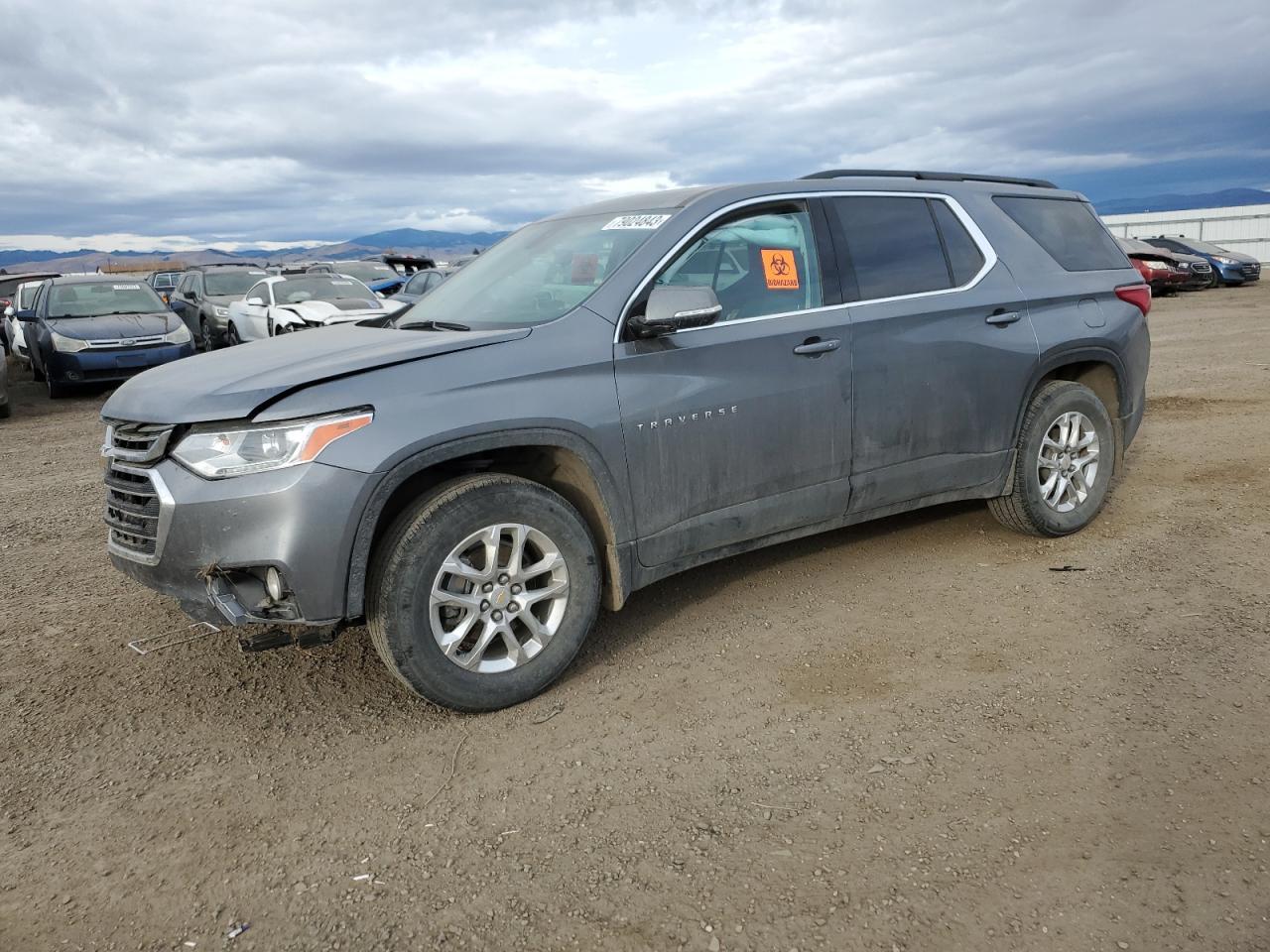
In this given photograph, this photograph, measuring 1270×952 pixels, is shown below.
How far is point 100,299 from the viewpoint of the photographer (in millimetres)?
13641

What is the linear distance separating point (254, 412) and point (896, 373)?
2.64 m

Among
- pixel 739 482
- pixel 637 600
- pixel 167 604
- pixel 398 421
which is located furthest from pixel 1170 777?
pixel 167 604

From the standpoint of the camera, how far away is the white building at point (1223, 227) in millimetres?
46875

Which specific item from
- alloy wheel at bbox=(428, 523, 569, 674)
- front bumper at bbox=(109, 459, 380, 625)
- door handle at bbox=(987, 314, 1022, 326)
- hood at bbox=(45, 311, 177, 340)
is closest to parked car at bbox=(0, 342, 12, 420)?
hood at bbox=(45, 311, 177, 340)

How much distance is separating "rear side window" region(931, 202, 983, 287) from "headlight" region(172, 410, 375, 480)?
2.91m

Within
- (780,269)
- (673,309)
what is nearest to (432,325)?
(673,309)

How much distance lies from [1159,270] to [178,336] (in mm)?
21481

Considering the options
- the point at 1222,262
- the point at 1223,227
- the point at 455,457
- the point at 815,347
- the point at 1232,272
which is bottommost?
the point at 1232,272

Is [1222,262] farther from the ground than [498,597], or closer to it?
farther from the ground

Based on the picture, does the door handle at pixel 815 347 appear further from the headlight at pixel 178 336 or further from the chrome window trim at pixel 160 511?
the headlight at pixel 178 336

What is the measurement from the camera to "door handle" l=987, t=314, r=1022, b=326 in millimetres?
4595

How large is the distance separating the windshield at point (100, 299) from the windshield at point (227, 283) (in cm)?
397

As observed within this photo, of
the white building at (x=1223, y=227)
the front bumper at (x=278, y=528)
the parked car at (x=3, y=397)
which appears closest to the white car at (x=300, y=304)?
the parked car at (x=3, y=397)

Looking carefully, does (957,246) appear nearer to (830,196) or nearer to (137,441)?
(830,196)
